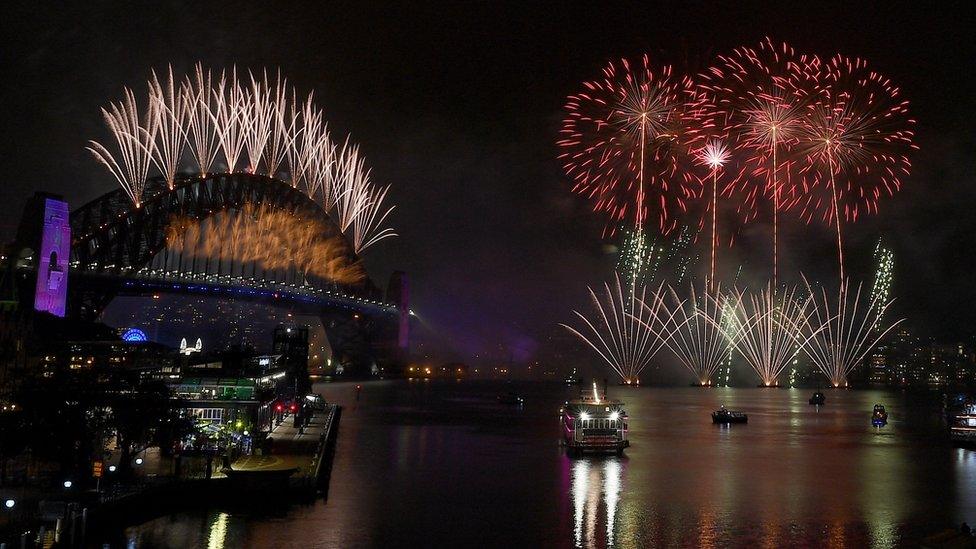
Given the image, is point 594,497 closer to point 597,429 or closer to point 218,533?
point 597,429

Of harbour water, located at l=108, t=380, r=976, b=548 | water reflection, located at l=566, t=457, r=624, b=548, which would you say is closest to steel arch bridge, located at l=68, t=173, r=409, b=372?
harbour water, located at l=108, t=380, r=976, b=548

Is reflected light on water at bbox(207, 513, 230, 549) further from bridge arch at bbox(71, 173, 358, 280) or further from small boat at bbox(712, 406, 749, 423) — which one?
bridge arch at bbox(71, 173, 358, 280)

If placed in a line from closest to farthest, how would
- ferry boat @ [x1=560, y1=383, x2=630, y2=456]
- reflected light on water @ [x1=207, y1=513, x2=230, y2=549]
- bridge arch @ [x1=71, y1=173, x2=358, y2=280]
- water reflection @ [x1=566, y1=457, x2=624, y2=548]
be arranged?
reflected light on water @ [x1=207, y1=513, x2=230, y2=549] < water reflection @ [x1=566, y1=457, x2=624, y2=548] < ferry boat @ [x1=560, y1=383, x2=630, y2=456] < bridge arch @ [x1=71, y1=173, x2=358, y2=280]

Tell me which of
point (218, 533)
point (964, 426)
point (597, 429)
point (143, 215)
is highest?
point (143, 215)

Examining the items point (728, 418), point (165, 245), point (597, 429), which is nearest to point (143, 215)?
point (165, 245)

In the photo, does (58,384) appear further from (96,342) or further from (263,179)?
(263,179)

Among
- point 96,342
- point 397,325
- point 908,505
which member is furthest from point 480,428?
point 397,325

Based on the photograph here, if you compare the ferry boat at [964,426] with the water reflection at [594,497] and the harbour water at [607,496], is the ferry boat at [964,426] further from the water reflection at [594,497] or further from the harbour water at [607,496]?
the water reflection at [594,497]
